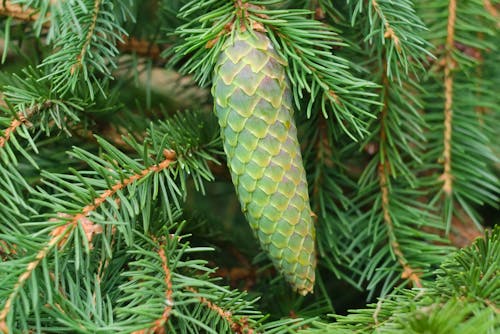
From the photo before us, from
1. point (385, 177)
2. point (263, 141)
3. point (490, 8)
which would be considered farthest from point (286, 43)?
point (490, 8)

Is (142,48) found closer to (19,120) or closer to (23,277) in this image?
(19,120)

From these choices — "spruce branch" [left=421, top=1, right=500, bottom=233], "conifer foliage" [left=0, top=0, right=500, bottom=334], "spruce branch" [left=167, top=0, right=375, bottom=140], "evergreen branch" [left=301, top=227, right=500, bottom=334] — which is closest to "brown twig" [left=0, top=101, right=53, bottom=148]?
"conifer foliage" [left=0, top=0, right=500, bottom=334]

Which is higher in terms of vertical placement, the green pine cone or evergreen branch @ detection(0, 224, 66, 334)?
the green pine cone

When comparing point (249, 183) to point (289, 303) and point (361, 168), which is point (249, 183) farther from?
point (361, 168)

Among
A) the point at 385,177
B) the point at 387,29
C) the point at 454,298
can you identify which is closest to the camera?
the point at 454,298

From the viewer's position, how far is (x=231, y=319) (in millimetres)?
494

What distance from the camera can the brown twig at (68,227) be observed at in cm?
44

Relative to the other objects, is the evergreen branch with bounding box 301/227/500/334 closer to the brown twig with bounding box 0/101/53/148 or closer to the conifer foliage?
the conifer foliage

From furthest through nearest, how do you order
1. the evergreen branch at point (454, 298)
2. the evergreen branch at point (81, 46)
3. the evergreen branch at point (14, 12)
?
the evergreen branch at point (14, 12), the evergreen branch at point (81, 46), the evergreen branch at point (454, 298)

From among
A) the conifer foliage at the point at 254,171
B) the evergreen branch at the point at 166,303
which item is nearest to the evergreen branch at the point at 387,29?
the conifer foliage at the point at 254,171

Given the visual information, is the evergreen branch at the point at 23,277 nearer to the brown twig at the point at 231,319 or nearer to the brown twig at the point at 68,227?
the brown twig at the point at 68,227

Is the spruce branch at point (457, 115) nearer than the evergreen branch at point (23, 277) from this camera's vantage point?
No

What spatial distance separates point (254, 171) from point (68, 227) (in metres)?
0.15

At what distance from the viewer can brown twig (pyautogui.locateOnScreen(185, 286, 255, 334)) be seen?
19.4 inches
